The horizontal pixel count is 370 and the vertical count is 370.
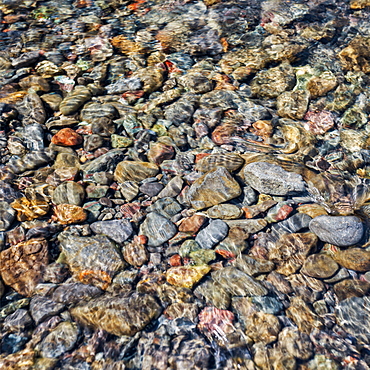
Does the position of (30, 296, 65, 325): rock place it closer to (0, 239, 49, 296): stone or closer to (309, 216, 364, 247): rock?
(0, 239, 49, 296): stone

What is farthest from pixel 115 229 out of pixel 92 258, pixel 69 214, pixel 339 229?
pixel 339 229

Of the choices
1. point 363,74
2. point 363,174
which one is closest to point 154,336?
point 363,174

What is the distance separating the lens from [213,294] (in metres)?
2.90

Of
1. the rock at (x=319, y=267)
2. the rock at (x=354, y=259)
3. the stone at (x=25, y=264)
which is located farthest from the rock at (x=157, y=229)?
the rock at (x=354, y=259)

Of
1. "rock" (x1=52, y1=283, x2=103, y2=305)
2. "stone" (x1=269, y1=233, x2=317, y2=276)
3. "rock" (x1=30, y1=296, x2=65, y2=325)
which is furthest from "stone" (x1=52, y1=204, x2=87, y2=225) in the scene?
"stone" (x1=269, y1=233, x2=317, y2=276)

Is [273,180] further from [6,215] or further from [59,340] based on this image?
[6,215]

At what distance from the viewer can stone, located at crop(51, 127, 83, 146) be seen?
4.15 metres

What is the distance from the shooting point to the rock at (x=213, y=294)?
2.85 m

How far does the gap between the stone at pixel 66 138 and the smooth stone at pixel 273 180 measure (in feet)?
7.26

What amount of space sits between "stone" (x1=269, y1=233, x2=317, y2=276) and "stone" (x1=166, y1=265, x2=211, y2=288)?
0.69m

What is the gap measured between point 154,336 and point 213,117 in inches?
115

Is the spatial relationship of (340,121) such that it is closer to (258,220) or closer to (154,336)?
(258,220)

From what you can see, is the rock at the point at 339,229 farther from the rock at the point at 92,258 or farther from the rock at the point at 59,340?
the rock at the point at 59,340

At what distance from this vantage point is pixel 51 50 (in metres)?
5.56
